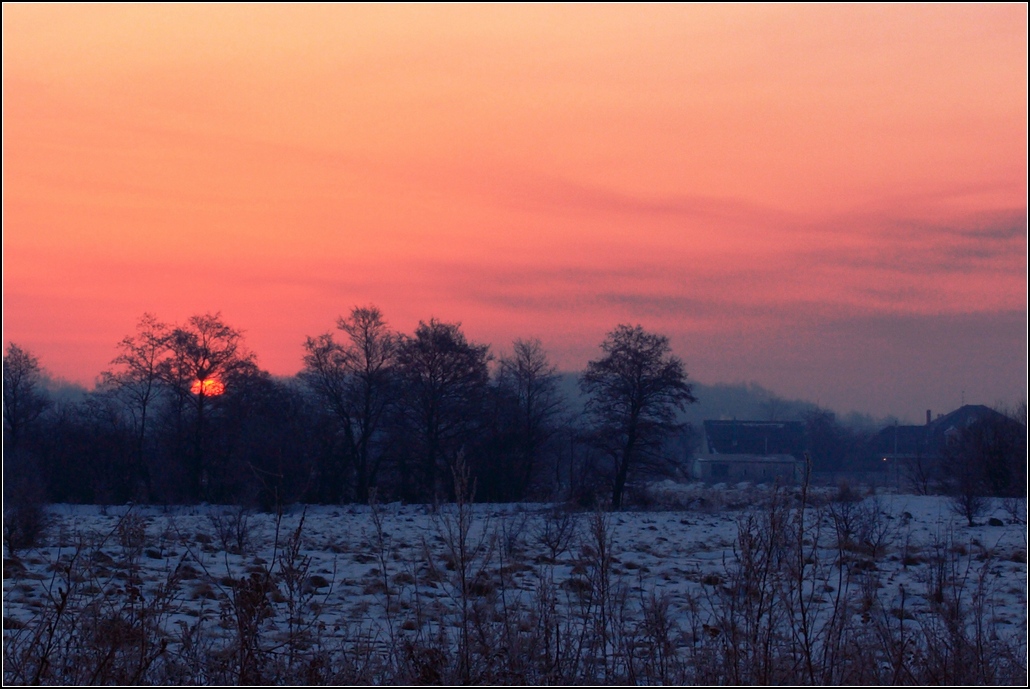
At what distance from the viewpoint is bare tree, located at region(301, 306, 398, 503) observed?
36938mm

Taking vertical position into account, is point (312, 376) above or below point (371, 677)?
above

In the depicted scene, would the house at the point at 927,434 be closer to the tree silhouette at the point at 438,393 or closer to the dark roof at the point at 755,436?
the dark roof at the point at 755,436

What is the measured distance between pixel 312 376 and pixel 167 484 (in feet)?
24.5

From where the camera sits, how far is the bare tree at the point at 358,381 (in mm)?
36938

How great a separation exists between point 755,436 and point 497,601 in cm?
1136

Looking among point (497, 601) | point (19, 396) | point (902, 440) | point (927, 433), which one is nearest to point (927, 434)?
point (927, 433)

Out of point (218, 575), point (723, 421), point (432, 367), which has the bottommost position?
point (218, 575)

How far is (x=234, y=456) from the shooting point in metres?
33.2

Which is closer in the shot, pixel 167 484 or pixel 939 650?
pixel 939 650

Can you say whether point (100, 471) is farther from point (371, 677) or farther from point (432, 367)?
point (371, 677)

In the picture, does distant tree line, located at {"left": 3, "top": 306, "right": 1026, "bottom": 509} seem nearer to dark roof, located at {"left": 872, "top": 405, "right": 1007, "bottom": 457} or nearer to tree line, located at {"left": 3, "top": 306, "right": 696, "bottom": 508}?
tree line, located at {"left": 3, "top": 306, "right": 696, "bottom": 508}

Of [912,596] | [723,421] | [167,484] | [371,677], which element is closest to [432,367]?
[167,484]

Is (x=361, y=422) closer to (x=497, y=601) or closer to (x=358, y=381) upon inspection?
(x=358, y=381)

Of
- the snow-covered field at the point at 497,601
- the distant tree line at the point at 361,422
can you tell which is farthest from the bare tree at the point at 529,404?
the snow-covered field at the point at 497,601
